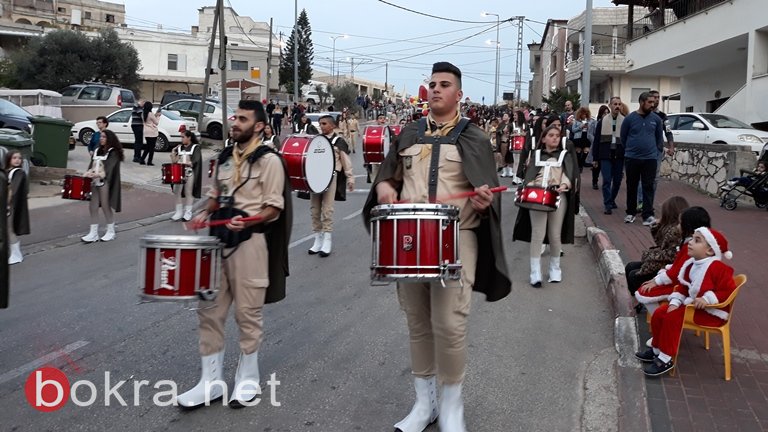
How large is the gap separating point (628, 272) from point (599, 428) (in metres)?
2.26

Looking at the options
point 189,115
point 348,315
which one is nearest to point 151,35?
point 189,115

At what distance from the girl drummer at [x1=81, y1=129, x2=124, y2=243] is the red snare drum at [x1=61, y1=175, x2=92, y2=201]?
281 mm

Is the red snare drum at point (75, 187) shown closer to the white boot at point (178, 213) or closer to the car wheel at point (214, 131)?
the white boot at point (178, 213)

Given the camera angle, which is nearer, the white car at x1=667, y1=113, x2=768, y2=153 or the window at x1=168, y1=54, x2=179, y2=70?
the white car at x1=667, y1=113, x2=768, y2=153

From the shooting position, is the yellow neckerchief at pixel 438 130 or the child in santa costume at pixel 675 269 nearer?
the yellow neckerchief at pixel 438 130

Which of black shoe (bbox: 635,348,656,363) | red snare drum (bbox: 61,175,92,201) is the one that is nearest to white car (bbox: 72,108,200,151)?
red snare drum (bbox: 61,175,92,201)

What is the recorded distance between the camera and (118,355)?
5.88m

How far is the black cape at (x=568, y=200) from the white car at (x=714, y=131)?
11899 millimetres

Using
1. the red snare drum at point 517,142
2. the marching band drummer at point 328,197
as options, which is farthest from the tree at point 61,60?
the marching band drummer at point 328,197

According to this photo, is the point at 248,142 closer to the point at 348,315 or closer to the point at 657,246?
the point at 348,315

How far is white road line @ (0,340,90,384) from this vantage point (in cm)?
544

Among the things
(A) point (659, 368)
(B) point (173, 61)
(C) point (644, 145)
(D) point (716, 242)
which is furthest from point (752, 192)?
(B) point (173, 61)

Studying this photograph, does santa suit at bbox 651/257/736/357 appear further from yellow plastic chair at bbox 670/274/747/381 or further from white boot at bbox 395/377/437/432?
white boot at bbox 395/377/437/432

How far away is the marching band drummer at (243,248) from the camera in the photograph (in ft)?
15.7
